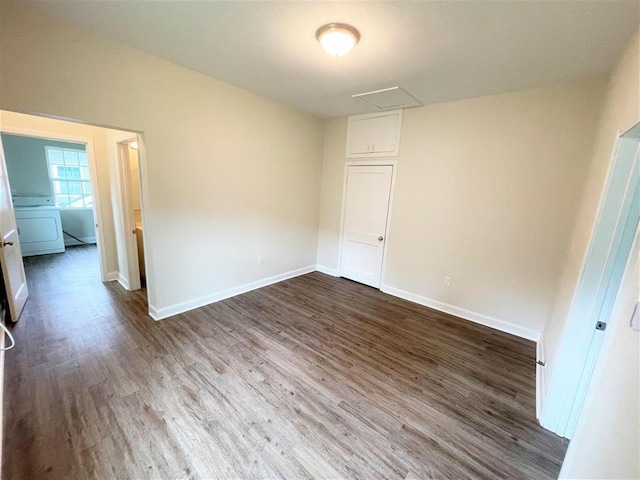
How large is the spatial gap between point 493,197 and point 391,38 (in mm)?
2019

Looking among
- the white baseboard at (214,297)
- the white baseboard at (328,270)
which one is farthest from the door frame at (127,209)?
the white baseboard at (328,270)

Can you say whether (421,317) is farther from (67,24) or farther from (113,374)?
(67,24)

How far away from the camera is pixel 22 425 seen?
1578mm

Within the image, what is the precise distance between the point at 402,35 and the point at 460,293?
283 centimetres

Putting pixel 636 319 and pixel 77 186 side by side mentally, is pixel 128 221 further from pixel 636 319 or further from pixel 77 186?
pixel 636 319

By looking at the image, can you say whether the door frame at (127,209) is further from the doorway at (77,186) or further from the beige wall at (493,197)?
the beige wall at (493,197)

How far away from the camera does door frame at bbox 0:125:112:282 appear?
3.02 m

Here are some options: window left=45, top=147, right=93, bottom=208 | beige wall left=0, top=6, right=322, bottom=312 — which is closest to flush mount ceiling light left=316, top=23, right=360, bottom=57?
beige wall left=0, top=6, right=322, bottom=312

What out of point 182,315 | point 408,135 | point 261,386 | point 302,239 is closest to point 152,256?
point 182,315

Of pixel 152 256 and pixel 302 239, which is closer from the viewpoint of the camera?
pixel 152 256

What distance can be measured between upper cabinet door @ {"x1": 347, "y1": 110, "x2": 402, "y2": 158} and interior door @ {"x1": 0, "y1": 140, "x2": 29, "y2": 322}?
402 centimetres

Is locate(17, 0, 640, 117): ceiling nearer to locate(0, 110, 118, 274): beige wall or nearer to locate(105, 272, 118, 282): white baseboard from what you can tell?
locate(0, 110, 118, 274): beige wall

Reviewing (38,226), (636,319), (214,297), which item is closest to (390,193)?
(214,297)

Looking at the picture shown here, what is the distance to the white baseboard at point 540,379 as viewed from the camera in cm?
188
